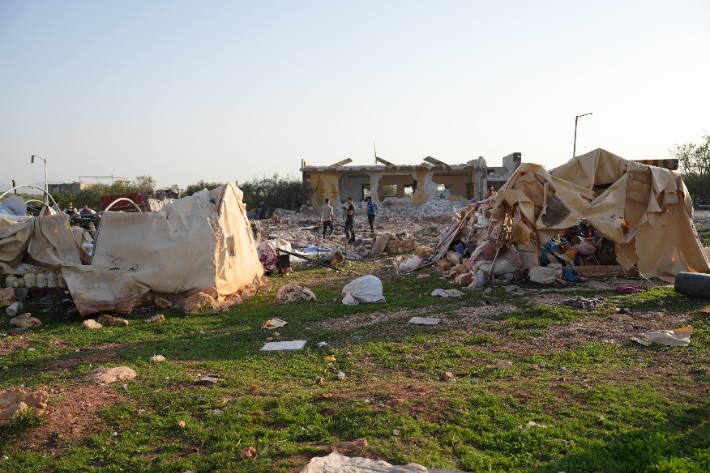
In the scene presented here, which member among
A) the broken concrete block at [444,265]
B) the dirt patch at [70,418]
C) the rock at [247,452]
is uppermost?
the broken concrete block at [444,265]

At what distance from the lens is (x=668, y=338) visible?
546 cm

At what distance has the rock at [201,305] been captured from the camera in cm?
791

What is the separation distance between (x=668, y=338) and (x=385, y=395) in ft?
12.5

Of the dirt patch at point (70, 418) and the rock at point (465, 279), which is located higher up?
the rock at point (465, 279)

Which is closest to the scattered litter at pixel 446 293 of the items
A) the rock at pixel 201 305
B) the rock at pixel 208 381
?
the rock at pixel 201 305

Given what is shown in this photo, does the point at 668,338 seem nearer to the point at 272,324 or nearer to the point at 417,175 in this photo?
the point at 272,324

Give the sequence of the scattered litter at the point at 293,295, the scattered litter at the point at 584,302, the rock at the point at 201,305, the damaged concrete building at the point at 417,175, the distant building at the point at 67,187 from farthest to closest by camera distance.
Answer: the distant building at the point at 67,187, the damaged concrete building at the point at 417,175, the scattered litter at the point at 293,295, the rock at the point at 201,305, the scattered litter at the point at 584,302

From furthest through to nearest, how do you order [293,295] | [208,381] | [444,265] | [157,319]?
[444,265] → [293,295] → [157,319] → [208,381]

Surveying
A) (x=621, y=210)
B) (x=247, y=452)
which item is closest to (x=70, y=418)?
(x=247, y=452)

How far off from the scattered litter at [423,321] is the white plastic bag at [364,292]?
56.7 inches

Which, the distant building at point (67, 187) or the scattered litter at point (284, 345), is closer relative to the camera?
the scattered litter at point (284, 345)

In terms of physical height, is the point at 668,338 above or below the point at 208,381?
above

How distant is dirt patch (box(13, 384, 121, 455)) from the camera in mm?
3432

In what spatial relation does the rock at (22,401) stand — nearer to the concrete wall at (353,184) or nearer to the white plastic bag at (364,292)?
the white plastic bag at (364,292)
